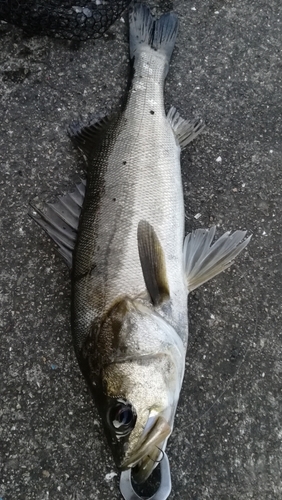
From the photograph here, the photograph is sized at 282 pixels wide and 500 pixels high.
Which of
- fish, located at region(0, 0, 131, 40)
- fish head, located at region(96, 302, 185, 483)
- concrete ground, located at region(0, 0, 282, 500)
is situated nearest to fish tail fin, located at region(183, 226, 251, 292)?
concrete ground, located at region(0, 0, 282, 500)

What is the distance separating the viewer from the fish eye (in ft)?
7.07

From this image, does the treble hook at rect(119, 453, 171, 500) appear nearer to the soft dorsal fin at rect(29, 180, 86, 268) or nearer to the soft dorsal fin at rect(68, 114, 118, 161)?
the soft dorsal fin at rect(29, 180, 86, 268)

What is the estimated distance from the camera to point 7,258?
2.92 metres

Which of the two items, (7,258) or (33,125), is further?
(33,125)

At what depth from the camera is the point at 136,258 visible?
2.53m

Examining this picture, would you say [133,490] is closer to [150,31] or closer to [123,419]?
[123,419]

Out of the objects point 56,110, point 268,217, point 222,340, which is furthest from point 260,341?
point 56,110

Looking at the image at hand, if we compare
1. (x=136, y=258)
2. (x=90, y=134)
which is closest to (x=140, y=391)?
(x=136, y=258)

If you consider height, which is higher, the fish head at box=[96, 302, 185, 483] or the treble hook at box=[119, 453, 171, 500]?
the fish head at box=[96, 302, 185, 483]

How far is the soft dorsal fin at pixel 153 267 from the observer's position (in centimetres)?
246

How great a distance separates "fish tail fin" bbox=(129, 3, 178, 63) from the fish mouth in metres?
2.24

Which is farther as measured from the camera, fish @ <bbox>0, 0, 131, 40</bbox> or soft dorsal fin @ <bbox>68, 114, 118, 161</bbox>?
fish @ <bbox>0, 0, 131, 40</bbox>

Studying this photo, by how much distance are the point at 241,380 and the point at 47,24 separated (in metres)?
2.51

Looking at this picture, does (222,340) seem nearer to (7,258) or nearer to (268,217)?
(268,217)
